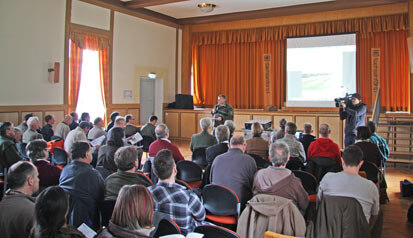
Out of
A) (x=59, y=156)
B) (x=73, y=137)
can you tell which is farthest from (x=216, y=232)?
(x=73, y=137)

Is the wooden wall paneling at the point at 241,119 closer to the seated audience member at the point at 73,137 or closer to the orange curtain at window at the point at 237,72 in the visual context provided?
the orange curtain at window at the point at 237,72

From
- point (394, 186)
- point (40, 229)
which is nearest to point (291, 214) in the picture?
point (40, 229)

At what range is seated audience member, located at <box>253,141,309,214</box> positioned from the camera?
262 centimetres

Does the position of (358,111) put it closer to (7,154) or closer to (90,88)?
(7,154)

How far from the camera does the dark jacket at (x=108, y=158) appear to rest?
3914 mm

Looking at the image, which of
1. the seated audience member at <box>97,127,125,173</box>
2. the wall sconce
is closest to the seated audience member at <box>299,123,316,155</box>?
the seated audience member at <box>97,127,125,173</box>

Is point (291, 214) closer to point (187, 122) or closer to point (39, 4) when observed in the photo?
point (39, 4)

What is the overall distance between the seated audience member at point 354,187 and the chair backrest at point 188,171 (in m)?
1.64

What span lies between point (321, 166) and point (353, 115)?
3015mm

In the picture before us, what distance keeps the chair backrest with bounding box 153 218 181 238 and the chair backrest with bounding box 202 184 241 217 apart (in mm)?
901

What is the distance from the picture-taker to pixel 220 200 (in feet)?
10.1

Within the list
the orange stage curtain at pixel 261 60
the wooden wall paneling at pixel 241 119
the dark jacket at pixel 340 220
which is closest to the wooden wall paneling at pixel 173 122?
the orange stage curtain at pixel 261 60

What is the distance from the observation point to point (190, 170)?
4.06m

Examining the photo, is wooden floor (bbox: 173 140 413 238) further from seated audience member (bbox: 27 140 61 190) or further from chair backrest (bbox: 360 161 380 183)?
seated audience member (bbox: 27 140 61 190)
